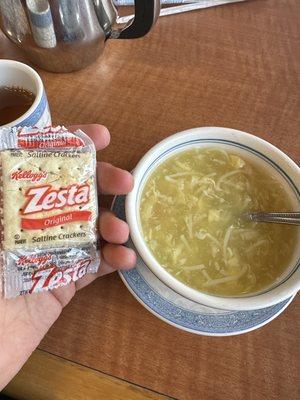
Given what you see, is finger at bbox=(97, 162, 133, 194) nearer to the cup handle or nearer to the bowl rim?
the bowl rim

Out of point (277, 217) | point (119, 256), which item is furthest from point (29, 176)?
point (277, 217)

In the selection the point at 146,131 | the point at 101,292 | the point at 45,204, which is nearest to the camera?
the point at 45,204

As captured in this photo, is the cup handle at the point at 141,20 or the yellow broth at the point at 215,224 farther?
the cup handle at the point at 141,20

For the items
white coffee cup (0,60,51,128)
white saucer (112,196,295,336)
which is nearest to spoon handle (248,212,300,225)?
white saucer (112,196,295,336)

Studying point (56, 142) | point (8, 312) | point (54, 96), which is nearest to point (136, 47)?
point (54, 96)

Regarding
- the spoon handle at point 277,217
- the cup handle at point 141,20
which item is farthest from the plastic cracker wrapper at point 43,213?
the cup handle at point 141,20

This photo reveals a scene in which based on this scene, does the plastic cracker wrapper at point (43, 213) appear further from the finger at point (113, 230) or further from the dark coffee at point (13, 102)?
the dark coffee at point (13, 102)

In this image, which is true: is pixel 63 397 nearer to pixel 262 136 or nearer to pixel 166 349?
pixel 166 349
